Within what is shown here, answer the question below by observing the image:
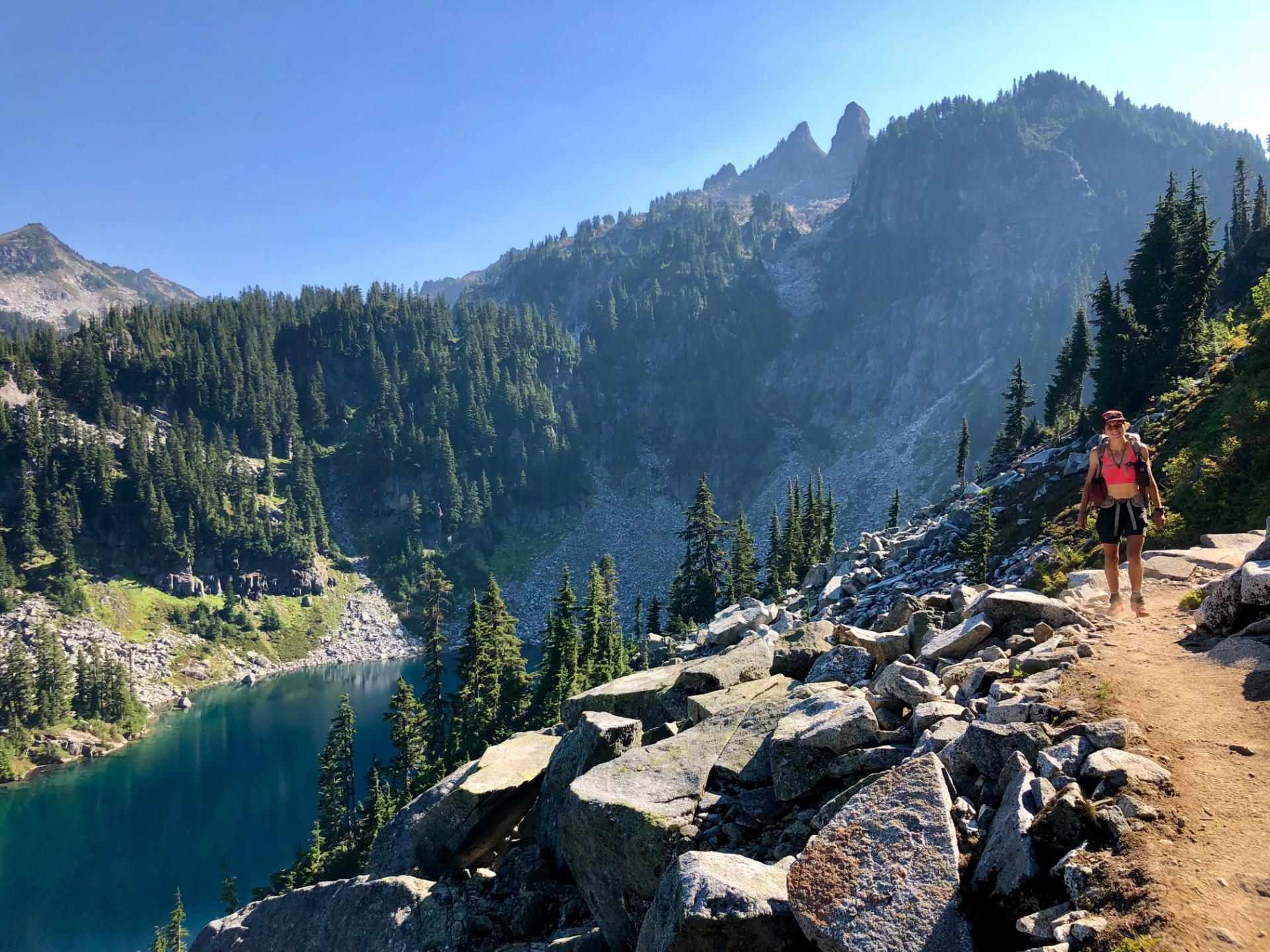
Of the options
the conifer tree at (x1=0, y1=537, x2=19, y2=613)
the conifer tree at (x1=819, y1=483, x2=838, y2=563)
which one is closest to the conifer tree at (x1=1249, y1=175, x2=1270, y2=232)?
the conifer tree at (x1=819, y1=483, x2=838, y2=563)

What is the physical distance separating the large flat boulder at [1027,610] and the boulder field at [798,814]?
1.4 inches

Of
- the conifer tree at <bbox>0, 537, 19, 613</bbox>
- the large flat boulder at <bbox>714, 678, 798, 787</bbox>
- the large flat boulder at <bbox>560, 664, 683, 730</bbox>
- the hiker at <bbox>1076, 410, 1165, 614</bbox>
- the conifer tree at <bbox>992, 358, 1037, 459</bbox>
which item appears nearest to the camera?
the large flat boulder at <bbox>714, 678, 798, 787</bbox>

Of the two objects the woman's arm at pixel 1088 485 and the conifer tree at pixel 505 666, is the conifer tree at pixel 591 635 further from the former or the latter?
the woman's arm at pixel 1088 485

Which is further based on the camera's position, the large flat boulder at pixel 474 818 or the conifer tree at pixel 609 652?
the conifer tree at pixel 609 652

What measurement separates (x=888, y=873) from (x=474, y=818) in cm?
1266

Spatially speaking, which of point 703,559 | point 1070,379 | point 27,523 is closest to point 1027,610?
point 703,559

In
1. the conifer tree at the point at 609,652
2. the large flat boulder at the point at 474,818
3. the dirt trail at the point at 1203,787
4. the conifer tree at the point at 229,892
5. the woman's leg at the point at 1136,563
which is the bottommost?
the conifer tree at the point at 229,892

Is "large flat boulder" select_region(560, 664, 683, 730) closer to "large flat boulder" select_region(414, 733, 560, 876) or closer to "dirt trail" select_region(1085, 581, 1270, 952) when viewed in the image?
"large flat boulder" select_region(414, 733, 560, 876)

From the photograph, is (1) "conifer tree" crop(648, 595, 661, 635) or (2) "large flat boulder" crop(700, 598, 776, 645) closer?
(2) "large flat boulder" crop(700, 598, 776, 645)

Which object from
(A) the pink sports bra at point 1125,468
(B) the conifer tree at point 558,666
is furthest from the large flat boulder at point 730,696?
(B) the conifer tree at point 558,666

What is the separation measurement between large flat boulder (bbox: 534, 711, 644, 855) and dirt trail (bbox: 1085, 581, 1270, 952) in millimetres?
9125

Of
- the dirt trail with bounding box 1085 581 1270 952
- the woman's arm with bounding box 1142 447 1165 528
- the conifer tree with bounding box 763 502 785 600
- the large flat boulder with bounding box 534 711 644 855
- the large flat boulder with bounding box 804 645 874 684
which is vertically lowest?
the conifer tree with bounding box 763 502 785 600

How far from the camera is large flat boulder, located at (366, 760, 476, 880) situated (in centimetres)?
1844

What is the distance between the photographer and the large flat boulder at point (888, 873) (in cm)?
543
